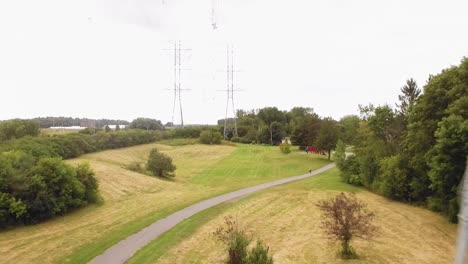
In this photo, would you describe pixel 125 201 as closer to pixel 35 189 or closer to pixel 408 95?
pixel 35 189

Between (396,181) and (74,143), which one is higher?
(74,143)

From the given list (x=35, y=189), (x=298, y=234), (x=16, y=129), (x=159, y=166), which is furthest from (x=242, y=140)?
(x=298, y=234)


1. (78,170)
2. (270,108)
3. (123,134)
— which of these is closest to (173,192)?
(78,170)

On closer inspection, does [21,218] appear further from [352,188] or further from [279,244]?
[352,188]

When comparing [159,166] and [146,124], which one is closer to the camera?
[159,166]

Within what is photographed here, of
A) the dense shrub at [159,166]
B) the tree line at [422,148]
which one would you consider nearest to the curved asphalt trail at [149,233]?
the tree line at [422,148]

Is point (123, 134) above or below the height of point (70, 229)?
above
